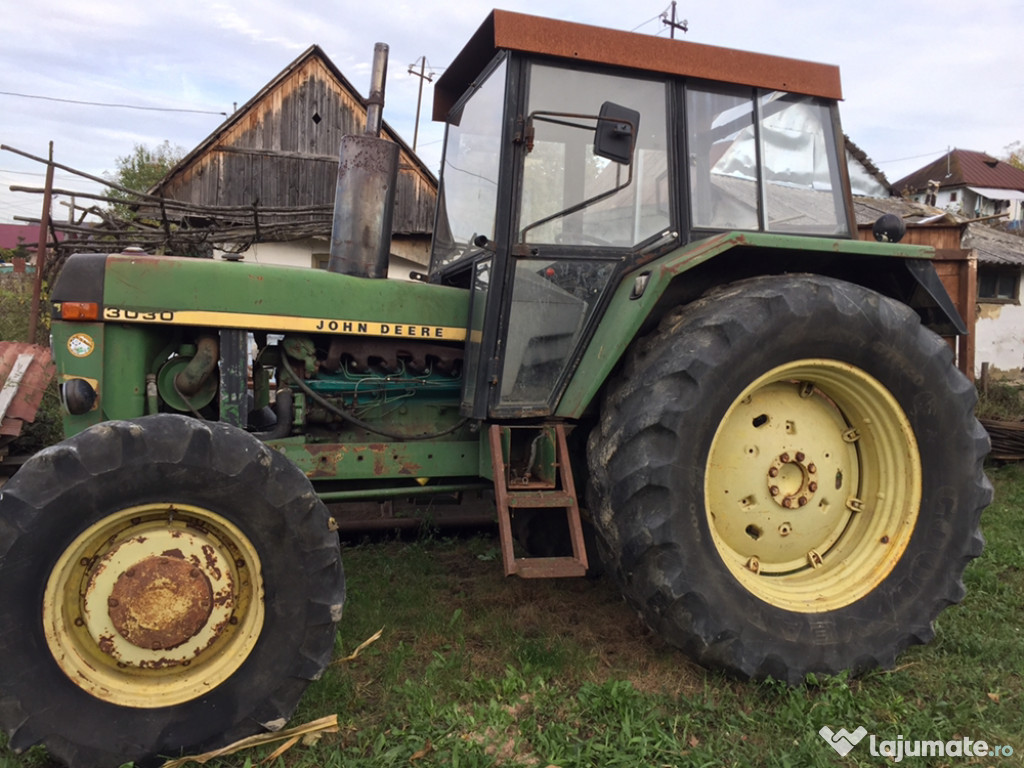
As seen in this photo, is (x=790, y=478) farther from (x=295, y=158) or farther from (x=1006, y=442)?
(x=295, y=158)

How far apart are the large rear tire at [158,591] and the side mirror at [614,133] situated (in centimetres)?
157

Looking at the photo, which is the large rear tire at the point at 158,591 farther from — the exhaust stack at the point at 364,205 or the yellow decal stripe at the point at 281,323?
the exhaust stack at the point at 364,205

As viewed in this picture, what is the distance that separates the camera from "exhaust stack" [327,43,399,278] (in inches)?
131

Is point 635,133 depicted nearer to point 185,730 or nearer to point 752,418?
point 752,418

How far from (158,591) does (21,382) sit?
3463mm

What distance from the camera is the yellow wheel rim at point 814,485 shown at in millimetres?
2848

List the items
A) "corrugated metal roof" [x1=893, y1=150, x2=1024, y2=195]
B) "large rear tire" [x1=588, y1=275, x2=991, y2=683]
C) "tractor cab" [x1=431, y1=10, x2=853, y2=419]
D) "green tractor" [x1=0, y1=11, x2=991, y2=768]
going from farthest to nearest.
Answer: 1. "corrugated metal roof" [x1=893, y1=150, x2=1024, y2=195]
2. "tractor cab" [x1=431, y1=10, x2=853, y2=419]
3. "large rear tire" [x1=588, y1=275, x2=991, y2=683]
4. "green tractor" [x1=0, y1=11, x2=991, y2=768]

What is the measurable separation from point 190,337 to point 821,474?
2563mm

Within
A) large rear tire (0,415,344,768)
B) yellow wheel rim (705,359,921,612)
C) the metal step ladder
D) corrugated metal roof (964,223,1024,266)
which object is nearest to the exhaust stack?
the metal step ladder

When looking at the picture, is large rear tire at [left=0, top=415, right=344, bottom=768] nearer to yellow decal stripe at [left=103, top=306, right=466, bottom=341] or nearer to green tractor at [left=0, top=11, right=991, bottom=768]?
green tractor at [left=0, top=11, right=991, bottom=768]

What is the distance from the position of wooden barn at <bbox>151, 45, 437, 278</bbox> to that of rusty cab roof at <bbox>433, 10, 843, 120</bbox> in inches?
411

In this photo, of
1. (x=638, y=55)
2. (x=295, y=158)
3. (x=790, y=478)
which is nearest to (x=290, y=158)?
(x=295, y=158)

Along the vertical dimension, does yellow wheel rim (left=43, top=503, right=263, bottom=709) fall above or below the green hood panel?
below

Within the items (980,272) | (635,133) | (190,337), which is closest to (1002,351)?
(980,272)
